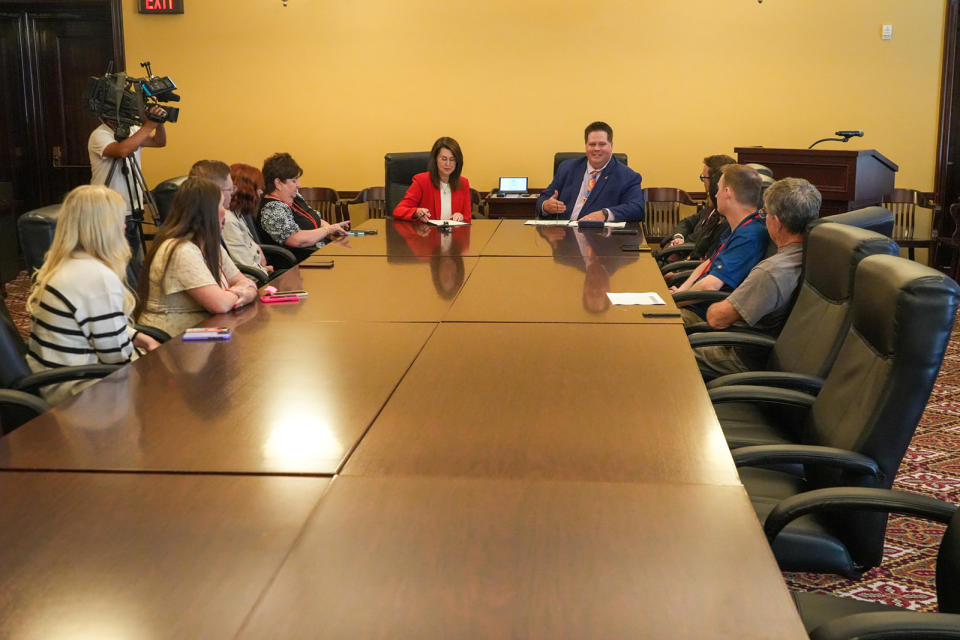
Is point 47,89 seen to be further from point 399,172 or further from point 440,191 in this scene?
point 440,191

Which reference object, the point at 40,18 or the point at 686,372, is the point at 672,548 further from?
the point at 40,18

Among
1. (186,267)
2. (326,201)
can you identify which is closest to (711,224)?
(186,267)

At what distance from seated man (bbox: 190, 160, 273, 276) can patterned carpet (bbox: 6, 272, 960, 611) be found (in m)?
3.23

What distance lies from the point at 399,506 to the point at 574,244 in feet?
12.1

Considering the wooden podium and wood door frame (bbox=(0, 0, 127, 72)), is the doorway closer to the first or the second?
wood door frame (bbox=(0, 0, 127, 72))

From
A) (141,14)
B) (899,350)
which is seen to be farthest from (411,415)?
(141,14)

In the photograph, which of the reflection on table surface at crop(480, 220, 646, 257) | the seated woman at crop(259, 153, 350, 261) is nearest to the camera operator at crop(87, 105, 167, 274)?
the seated woman at crop(259, 153, 350, 261)

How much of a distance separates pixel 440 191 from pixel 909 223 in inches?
167

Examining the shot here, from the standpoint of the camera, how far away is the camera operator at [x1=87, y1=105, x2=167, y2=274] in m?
6.04

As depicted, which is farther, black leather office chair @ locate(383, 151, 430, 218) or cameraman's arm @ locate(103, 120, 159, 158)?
black leather office chair @ locate(383, 151, 430, 218)

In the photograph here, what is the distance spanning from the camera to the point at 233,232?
5.12 meters

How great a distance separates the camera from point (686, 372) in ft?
8.17

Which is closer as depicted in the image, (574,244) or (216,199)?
(216,199)

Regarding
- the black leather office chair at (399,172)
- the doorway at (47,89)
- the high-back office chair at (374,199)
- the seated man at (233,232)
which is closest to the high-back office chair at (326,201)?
the high-back office chair at (374,199)
